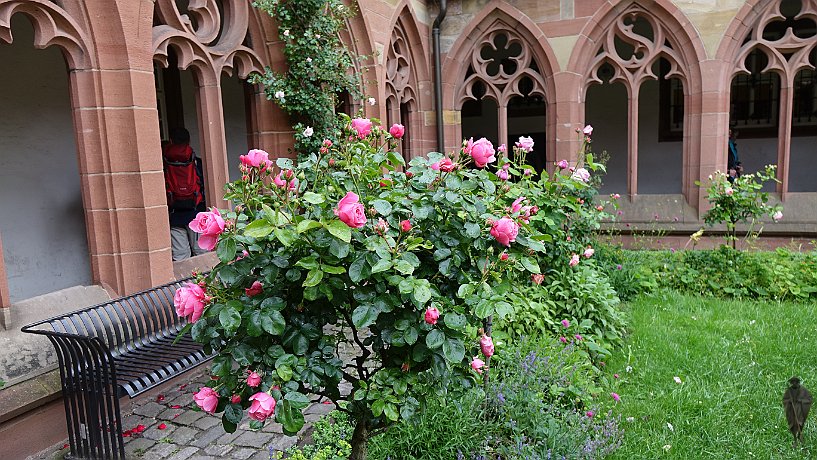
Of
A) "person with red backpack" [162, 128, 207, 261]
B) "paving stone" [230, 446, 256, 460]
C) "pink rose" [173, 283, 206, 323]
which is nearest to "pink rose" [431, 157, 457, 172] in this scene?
"pink rose" [173, 283, 206, 323]

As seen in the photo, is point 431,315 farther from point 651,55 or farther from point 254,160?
point 651,55

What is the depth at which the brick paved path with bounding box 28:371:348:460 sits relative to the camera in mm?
3180

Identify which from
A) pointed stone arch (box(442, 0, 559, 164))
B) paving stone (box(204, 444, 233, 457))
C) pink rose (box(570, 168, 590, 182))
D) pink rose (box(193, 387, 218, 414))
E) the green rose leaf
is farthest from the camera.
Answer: pointed stone arch (box(442, 0, 559, 164))

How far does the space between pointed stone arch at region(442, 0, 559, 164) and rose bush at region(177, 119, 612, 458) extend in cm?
632

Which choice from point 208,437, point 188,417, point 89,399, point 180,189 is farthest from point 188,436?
point 180,189

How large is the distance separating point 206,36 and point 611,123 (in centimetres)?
847

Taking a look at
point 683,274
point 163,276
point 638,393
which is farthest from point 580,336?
point 163,276

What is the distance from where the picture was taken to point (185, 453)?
10.5ft

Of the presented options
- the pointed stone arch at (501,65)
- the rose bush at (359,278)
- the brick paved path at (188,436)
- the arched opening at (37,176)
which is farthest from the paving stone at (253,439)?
the pointed stone arch at (501,65)

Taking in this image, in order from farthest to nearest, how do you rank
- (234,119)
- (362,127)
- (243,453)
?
(234,119) → (243,453) → (362,127)

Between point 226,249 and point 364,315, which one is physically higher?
point 226,249

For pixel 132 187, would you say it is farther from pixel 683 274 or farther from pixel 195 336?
pixel 683 274

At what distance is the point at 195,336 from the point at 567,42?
7072 millimetres

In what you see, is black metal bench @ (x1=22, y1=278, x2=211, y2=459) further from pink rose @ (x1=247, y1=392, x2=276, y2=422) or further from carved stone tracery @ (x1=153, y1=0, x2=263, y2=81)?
carved stone tracery @ (x1=153, y1=0, x2=263, y2=81)
